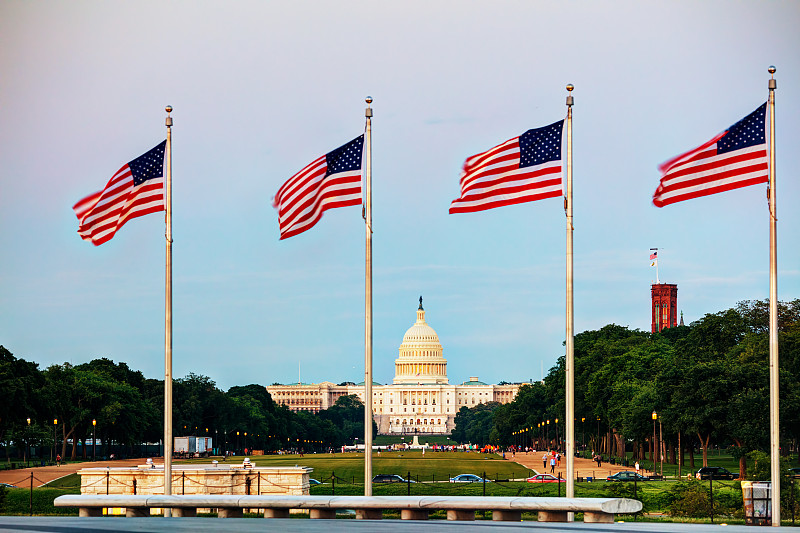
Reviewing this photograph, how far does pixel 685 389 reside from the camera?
3248 inches

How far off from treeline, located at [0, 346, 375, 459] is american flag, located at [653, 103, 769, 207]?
71.0m

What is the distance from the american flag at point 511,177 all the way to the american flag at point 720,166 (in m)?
3.20

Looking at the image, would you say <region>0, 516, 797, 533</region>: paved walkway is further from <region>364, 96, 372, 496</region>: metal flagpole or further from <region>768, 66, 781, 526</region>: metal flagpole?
<region>364, 96, 372, 496</region>: metal flagpole

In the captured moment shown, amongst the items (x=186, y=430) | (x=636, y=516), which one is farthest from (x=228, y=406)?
(x=636, y=516)

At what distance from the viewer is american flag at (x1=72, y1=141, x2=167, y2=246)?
3547 centimetres

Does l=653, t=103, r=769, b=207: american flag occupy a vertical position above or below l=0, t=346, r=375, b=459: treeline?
above

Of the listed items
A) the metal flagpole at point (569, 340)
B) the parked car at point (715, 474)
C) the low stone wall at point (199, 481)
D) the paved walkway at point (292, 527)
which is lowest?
the parked car at point (715, 474)

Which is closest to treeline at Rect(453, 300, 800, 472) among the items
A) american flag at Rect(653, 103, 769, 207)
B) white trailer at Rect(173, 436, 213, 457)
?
white trailer at Rect(173, 436, 213, 457)

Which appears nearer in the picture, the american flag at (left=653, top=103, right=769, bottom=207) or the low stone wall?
the american flag at (left=653, top=103, right=769, bottom=207)

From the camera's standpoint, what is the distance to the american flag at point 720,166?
30.8 metres

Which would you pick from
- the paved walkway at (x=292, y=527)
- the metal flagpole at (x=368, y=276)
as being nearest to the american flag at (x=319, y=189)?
the metal flagpole at (x=368, y=276)

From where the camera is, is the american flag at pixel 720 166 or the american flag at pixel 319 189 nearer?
the american flag at pixel 720 166

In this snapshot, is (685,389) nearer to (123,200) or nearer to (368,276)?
(368,276)

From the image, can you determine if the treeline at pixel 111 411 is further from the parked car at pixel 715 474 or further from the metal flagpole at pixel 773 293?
the metal flagpole at pixel 773 293
